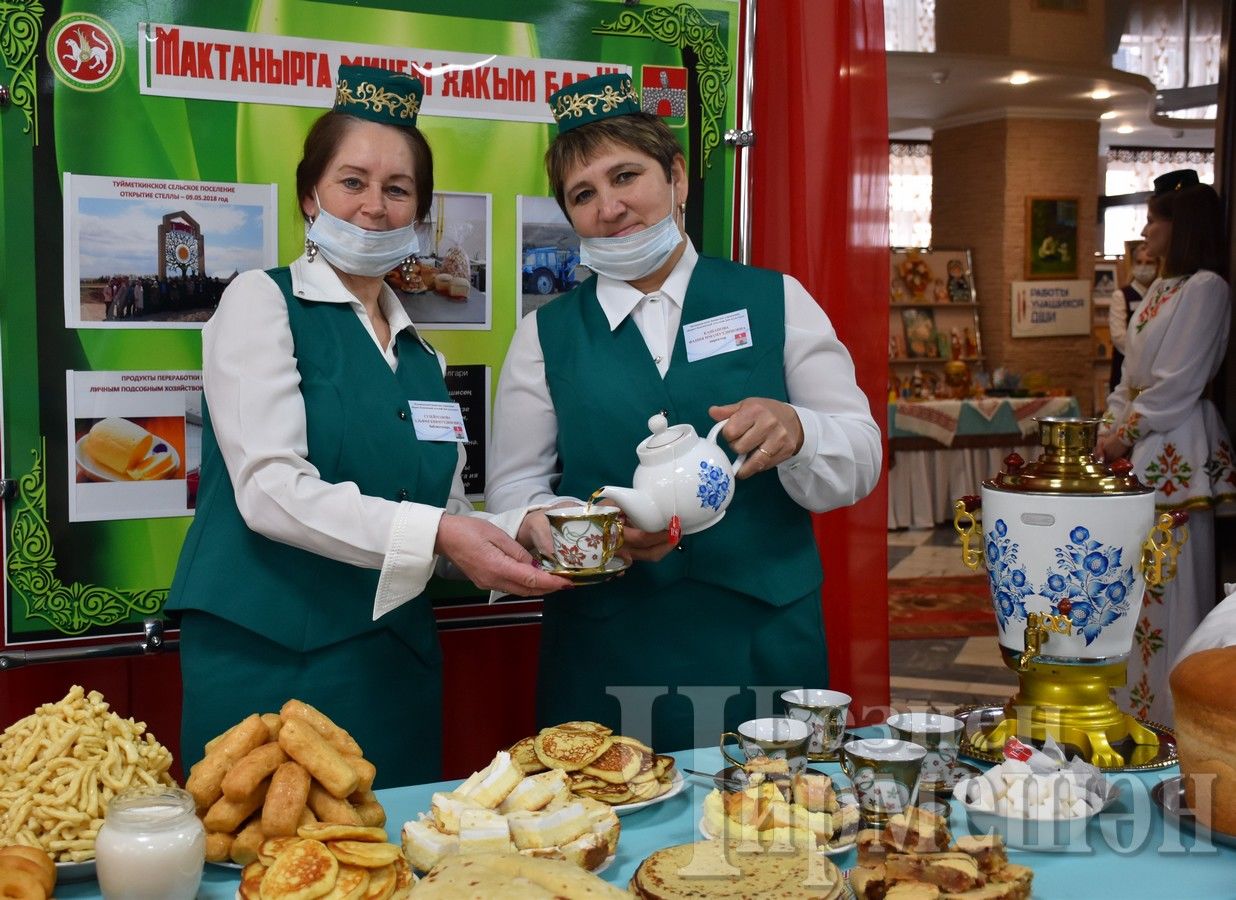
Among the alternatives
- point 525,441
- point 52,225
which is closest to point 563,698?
point 525,441

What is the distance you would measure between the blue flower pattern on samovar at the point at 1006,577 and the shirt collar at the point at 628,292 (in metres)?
0.76

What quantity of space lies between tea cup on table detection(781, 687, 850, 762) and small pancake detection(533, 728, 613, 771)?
286mm

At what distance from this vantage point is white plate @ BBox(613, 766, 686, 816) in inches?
58.6

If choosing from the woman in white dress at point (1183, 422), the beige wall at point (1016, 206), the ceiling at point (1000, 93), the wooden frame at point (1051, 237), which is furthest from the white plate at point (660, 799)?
the wooden frame at point (1051, 237)

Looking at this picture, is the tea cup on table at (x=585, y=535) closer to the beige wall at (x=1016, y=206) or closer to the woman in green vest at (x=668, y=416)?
the woman in green vest at (x=668, y=416)

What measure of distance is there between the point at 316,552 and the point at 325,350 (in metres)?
0.35

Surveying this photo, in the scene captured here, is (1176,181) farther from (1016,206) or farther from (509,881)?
→ (1016,206)

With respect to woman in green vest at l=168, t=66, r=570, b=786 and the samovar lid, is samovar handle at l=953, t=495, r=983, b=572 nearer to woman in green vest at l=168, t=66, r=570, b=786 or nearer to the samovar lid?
the samovar lid

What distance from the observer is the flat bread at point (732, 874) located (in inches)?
47.6

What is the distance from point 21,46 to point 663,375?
4.51ft

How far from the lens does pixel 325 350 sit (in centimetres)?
207

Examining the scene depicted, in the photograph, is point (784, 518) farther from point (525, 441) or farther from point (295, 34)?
point (295, 34)

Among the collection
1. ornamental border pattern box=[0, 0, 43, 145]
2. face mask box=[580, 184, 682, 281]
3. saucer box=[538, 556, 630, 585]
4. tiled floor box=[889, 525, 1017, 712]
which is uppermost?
ornamental border pattern box=[0, 0, 43, 145]

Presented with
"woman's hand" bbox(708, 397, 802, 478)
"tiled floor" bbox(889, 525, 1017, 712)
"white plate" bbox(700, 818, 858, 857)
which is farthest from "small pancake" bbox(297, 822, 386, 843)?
"tiled floor" bbox(889, 525, 1017, 712)
